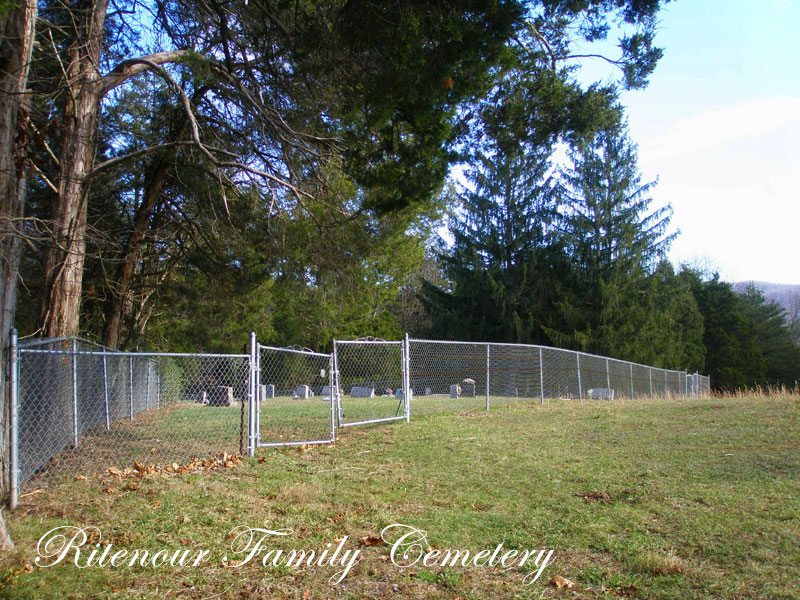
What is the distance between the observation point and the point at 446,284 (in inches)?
1766

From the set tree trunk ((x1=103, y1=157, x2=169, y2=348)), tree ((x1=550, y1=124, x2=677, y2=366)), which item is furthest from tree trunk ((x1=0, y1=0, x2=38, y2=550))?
tree ((x1=550, y1=124, x2=677, y2=366))

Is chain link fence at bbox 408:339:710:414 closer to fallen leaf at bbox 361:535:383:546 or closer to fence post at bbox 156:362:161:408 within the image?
fallen leaf at bbox 361:535:383:546

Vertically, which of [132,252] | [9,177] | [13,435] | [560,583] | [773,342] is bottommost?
[560,583]

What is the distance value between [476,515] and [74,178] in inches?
322

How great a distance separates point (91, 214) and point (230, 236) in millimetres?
3266

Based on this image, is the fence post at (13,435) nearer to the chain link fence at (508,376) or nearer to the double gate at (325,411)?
the double gate at (325,411)

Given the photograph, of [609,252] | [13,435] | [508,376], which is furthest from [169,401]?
[609,252]

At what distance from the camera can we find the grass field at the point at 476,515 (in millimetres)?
3906

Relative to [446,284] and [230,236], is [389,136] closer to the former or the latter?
[230,236]

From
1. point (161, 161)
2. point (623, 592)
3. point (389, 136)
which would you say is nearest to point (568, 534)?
point (623, 592)

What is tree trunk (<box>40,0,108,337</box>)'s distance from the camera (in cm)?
948

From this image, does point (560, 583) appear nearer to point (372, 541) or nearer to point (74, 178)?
point (372, 541)

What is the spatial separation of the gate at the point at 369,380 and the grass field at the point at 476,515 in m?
2.10

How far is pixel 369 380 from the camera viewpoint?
2414 cm
